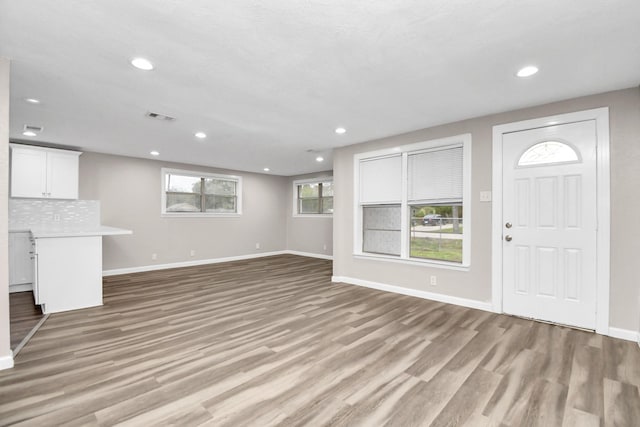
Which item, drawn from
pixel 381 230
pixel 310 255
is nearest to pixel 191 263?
pixel 310 255

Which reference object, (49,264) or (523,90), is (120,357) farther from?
(523,90)

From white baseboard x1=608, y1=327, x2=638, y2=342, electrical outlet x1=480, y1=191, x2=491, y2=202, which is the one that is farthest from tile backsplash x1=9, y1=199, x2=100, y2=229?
white baseboard x1=608, y1=327, x2=638, y2=342

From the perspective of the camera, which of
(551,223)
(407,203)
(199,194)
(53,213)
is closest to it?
(551,223)

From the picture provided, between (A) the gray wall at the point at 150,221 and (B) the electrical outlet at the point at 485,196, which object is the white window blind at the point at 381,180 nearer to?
(B) the electrical outlet at the point at 485,196

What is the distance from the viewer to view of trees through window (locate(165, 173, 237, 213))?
686 cm

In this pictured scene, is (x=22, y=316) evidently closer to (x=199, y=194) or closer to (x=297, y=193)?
(x=199, y=194)

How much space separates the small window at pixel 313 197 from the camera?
8.15 metres

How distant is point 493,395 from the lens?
197cm

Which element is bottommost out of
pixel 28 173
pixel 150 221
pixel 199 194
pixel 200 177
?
pixel 150 221

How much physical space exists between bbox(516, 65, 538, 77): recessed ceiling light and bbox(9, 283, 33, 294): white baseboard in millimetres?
7250

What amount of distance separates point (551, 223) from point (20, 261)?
7497 millimetres

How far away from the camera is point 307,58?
7.50ft

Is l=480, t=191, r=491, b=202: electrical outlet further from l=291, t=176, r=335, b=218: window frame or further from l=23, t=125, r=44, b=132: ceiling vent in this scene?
l=23, t=125, r=44, b=132: ceiling vent

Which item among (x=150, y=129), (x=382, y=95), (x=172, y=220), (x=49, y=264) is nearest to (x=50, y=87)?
(x=150, y=129)
